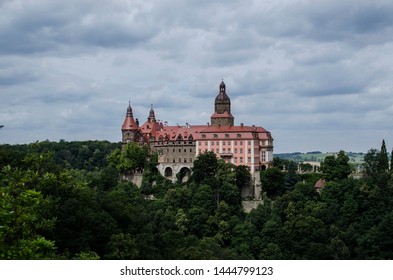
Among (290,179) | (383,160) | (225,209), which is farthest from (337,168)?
(225,209)

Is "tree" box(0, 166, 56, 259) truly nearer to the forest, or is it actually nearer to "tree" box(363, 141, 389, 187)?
the forest

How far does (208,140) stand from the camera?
7725cm

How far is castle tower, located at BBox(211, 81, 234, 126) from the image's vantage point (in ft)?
262

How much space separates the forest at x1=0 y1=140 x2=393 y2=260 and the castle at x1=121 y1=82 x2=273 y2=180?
2.06m

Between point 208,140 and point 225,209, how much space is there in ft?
43.7

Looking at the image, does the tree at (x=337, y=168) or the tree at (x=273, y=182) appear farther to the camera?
the tree at (x=273, y=182)

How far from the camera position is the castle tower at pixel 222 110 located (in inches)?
3140

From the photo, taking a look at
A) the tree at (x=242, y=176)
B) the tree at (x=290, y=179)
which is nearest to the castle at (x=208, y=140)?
the tree at (x=242, y=176)

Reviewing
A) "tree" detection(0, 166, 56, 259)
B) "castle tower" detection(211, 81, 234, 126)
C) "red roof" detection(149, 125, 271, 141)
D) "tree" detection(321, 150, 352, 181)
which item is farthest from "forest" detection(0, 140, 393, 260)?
"tree" detection(0, 166, 56, 259)

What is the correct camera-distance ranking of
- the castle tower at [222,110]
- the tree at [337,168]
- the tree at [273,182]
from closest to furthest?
the tree at [337,168], the tree at [273,182], the castle tower at [222,110]

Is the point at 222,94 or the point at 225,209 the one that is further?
the point at 222,94

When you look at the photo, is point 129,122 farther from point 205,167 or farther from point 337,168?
point 337,168

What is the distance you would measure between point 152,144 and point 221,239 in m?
23.4

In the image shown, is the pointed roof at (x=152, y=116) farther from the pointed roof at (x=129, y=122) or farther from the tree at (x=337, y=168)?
the tree at (x=337, y=168)
